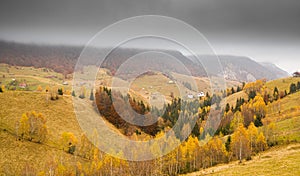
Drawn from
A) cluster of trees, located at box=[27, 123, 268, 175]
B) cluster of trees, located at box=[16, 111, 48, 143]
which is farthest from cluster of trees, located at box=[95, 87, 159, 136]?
cluster of trees, located at box=[27, 123, 268, 175]

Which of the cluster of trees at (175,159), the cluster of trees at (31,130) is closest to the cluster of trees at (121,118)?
the cluster of trees at (31,130)

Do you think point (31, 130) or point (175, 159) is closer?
point (175, 159)

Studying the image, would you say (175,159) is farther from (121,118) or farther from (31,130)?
(121,118)

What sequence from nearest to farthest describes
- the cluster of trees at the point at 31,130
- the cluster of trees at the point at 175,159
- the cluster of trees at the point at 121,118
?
the cluster of trees at the point at 175,159, the cluster of trees at the point at 31,130, the cluster of trees at the point at 121,118

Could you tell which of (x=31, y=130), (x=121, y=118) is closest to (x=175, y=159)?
(x=31, y=130)

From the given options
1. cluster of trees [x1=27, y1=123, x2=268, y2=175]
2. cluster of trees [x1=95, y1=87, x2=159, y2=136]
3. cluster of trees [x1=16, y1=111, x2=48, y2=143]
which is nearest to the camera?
cluster of trees [x1=27, y1=123, x2=268, y2=175]

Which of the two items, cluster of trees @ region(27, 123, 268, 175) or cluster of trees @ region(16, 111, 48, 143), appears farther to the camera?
cluster of trees @ region(16, 111, 48, 143)

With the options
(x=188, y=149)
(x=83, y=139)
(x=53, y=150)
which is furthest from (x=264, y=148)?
(x=53, y=150)

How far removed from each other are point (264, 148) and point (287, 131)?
13.5m

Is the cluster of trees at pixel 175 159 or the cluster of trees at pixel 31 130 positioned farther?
the cluster of trees at pixel 31 130

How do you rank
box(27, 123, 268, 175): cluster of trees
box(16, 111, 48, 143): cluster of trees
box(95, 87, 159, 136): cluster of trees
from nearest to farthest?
box(27, 123, 268, 175): cluster of trees
box(16, 111, 48, 143): cluster of trees
box(95, 87, 159, 136): cluster of trees

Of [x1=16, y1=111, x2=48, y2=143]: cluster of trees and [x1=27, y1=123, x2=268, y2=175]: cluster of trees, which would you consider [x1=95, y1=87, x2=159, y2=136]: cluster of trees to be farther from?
[x1=27, y1=123, x2=268, y2=175]: cluster of trees

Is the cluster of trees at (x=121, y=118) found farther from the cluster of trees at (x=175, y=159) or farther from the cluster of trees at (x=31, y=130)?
the cluster of trees at (x=175, y=159)

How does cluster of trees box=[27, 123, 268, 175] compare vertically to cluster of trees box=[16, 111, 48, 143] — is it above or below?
below
